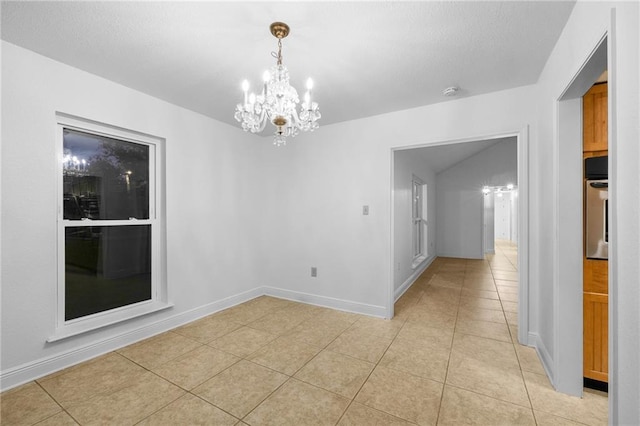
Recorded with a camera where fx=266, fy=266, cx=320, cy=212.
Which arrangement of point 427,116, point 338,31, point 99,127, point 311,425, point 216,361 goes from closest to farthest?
point 311,425 < point 338,31 < point 216,361 < point 99,127 < point 427,116

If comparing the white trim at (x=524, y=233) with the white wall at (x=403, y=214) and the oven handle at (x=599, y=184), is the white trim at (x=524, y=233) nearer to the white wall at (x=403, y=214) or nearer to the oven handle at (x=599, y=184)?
the oven handle at (x=599, y=184)

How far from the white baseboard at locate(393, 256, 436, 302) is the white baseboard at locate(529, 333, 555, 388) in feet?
5.29

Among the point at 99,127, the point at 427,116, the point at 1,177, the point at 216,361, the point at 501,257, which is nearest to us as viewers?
the point at 1,177

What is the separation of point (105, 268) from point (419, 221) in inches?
229

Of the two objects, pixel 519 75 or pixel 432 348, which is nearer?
pixel 519 75

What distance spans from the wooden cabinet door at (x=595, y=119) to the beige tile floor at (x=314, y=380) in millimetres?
1782

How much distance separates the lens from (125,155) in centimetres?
284

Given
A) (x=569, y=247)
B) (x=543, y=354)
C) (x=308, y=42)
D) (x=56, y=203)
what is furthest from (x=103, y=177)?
(x=543, y=354)

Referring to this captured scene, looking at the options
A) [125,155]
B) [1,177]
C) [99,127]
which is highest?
[99,127]

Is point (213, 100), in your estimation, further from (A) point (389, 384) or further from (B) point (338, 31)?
(A) point (389, 384)

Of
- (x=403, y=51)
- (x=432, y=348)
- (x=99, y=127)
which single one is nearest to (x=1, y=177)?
(x=99, y=127)

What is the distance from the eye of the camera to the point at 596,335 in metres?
1.89

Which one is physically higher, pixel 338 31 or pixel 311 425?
pixel 338 31

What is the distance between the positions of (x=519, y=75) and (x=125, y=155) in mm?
3985
